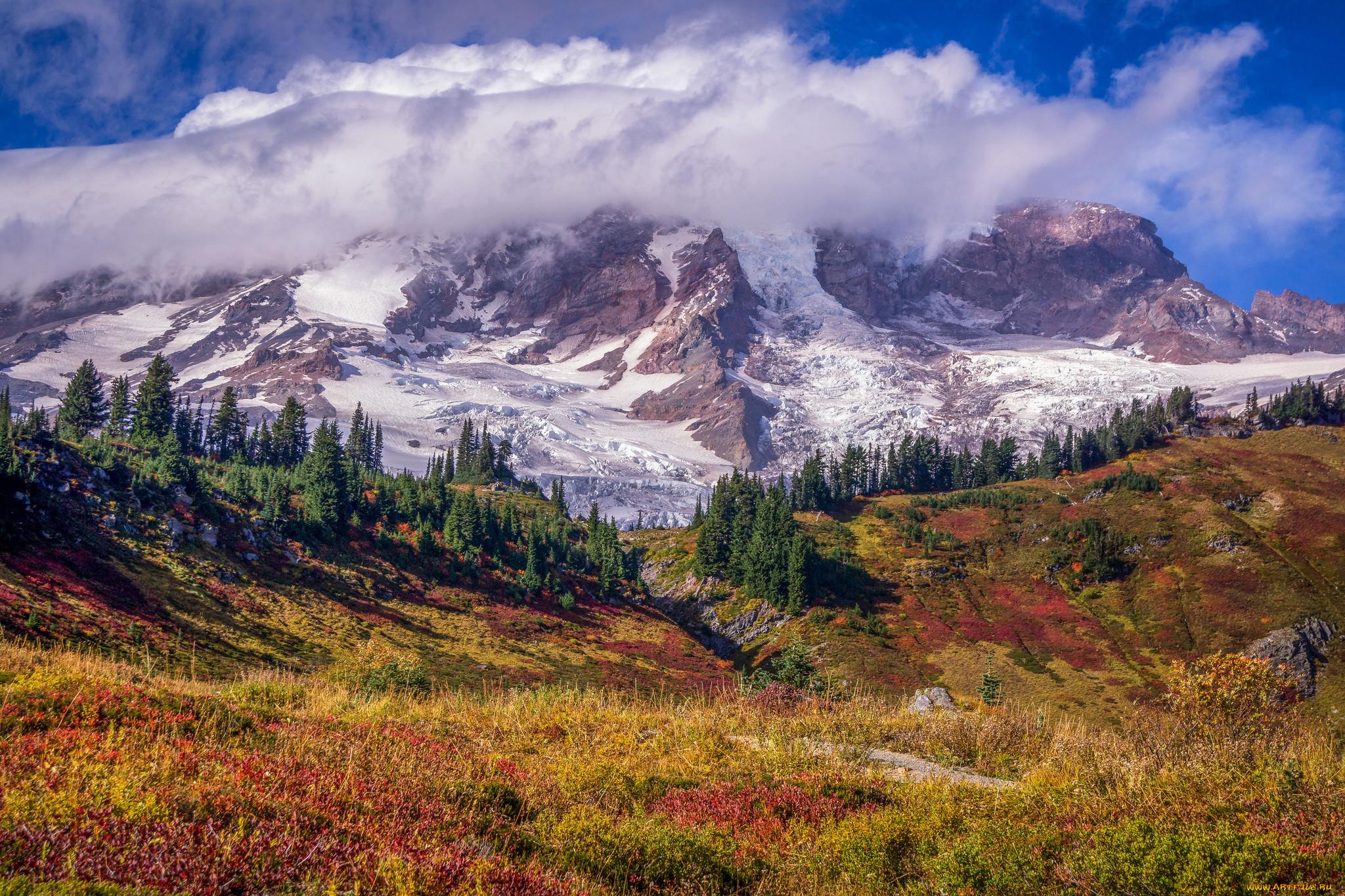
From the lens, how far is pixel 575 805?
8195 mm

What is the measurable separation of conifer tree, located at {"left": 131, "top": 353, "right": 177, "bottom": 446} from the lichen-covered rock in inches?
5514

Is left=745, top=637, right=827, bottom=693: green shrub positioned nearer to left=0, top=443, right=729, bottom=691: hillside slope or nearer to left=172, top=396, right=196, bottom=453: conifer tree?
left=0, top=443, right=729, bottom=691: hillside slope

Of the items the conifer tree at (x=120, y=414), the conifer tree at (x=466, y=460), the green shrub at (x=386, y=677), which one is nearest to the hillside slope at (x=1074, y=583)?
the green shrub at (x=386, y=677)

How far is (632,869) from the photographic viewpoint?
693 centimetres

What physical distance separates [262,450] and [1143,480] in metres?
155

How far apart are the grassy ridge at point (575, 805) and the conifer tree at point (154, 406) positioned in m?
109

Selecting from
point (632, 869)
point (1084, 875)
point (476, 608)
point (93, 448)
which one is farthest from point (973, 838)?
point (93, 448)

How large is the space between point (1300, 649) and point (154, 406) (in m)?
155

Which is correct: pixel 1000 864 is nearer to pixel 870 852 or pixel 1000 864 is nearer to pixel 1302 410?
pixel 870 852

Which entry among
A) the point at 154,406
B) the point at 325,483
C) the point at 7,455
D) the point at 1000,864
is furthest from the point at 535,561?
the point at 1000,864

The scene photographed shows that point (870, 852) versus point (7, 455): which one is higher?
point (7, 455)

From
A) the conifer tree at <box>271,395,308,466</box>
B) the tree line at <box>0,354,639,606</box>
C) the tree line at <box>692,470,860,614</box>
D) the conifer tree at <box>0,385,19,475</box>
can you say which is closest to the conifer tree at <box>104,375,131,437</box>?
the tree line at <box>0,354,639,606</box>

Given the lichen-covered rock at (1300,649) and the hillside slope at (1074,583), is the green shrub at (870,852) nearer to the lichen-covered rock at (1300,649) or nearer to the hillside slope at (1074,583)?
the hillside slope at (1074,583)

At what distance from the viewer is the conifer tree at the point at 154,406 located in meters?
100
